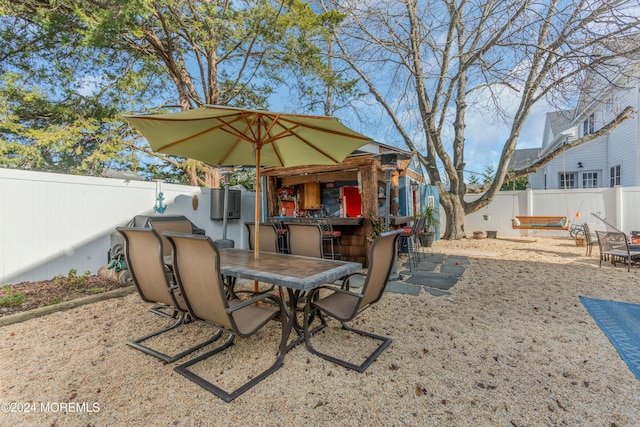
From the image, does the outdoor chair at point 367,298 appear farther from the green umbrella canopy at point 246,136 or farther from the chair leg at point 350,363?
the green umbrella canopy at point 246,136

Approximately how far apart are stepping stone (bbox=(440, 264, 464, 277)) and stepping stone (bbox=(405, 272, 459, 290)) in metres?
0.25

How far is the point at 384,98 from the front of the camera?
9.97 metres

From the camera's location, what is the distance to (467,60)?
23.5 feet

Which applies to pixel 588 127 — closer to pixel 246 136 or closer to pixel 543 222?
pixel 543 222

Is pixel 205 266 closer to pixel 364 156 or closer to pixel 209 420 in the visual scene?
pixel 209 420

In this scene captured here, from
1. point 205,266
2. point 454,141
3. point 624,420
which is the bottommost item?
point 624,420

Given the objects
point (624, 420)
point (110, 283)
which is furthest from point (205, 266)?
point (110, 283)

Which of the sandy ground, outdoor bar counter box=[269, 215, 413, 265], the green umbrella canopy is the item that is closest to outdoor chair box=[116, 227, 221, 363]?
the sandy ground

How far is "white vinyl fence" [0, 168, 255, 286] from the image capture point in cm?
391

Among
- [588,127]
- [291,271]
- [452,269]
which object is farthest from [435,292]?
[588,127]

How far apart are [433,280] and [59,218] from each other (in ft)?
20.0

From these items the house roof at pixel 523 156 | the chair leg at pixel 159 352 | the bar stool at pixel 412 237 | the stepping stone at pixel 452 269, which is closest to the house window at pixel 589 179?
the house roof at pixel 523 156

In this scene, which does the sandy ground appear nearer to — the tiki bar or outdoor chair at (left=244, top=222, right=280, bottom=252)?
outdoor chair at (left=244, top=222, right=280, bottom=252)

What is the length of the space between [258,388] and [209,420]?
374mm
